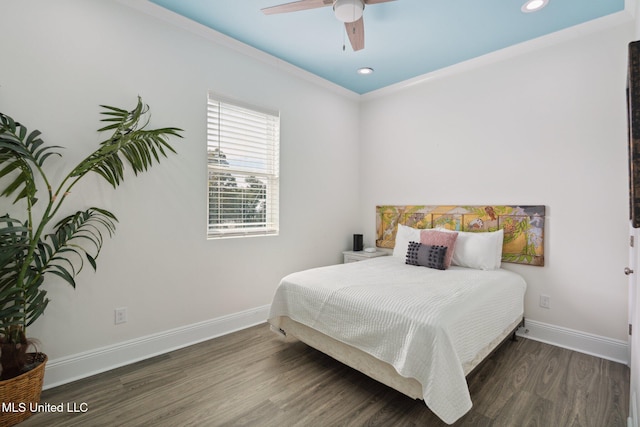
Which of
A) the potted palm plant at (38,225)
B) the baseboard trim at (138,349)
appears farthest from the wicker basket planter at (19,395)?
the baseboard trim at (138,349)

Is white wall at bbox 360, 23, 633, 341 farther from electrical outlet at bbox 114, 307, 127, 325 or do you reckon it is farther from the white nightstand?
electrical outlet at bbox 114, 307, 127, 325

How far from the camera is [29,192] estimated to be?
75.5 inches

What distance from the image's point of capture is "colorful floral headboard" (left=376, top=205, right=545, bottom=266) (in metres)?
2.94

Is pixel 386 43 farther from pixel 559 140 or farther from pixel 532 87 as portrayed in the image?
pixel 559 140

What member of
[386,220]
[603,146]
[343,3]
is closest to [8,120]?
[343,3]

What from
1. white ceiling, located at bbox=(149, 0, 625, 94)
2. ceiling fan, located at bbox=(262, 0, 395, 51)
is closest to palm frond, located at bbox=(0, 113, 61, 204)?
white ceiling, located at bbox=(149, 0, 625, 94)

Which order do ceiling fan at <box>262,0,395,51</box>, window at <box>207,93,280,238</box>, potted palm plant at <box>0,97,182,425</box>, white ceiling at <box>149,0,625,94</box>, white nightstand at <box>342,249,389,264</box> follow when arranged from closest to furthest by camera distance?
1. potted palm plant at <box>0,97,182,425</box>
2. ceiling fan at <box>262,0,395,51</box>
3. white ceiling at <box>149,0,625,94</box>
4. window at <box>207,93,280,238</box>
5. white nightstand at <box>342,249,389,264</box>

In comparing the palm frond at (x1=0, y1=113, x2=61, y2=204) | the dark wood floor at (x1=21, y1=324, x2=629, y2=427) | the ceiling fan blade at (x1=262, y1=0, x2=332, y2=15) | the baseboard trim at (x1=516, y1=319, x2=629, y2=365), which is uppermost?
the ceiling fan blade at (x1=262, y1=0, x2=332, y2=15)

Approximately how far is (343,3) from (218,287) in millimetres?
2602

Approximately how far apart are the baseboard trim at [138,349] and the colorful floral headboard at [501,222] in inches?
87.2

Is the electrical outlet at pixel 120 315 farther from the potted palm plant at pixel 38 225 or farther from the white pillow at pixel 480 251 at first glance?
the white pillow at pixel 480 251

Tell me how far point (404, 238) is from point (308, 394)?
2114 millimetres

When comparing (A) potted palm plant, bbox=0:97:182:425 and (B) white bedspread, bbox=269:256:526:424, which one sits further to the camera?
(A) potted palm plant, bbox=0:97:182:425

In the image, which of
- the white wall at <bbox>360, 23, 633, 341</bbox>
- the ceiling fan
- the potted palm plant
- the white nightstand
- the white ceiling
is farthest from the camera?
the white nightstand
